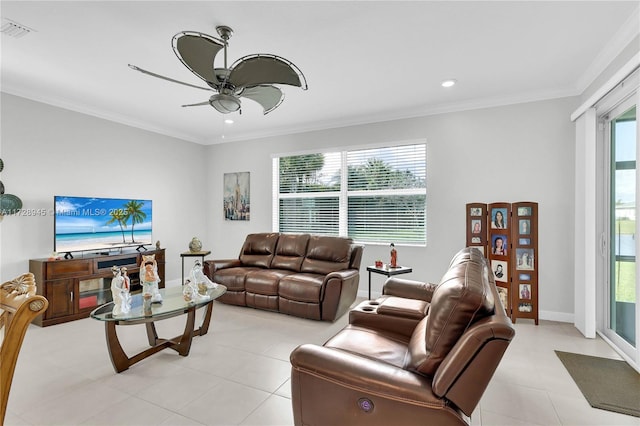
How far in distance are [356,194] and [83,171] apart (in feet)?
12.8

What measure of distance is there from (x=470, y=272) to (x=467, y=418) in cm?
61

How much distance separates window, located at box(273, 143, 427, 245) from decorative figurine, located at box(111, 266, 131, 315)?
3.16 m

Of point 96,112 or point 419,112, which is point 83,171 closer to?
point 96,112

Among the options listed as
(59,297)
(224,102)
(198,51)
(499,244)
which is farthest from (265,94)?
(59,297)

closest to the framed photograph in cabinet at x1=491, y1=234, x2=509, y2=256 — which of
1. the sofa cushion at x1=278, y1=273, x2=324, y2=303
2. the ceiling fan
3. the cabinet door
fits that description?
the sofa cushion at x1=278, y1=273, x2=324, y2=303

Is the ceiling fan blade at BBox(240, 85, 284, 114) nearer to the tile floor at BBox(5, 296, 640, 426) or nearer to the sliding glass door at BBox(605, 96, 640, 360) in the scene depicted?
the tile floor at BBox(5, 296, 640, 426)

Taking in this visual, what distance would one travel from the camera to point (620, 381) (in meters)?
2.43

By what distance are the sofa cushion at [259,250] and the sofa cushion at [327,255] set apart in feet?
2.08

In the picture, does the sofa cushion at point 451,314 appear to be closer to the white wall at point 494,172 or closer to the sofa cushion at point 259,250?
the white wall at point 494,172

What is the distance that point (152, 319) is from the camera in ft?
8.27

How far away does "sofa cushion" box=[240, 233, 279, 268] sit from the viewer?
482 centimetres

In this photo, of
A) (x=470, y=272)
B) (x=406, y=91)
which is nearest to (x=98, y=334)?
(x=470, y=272)

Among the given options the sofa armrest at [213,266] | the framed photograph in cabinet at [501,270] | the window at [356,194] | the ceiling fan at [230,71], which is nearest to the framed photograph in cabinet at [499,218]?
the framed photograph in cabinet at [501,270]

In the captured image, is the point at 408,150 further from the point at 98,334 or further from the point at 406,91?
the point at 98,334
